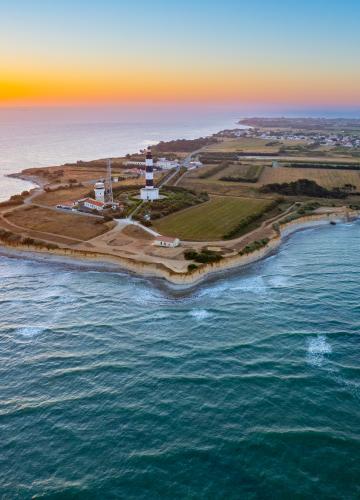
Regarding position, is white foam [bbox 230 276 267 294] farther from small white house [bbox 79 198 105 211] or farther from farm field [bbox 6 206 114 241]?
small white house [bbox 79 198 105 211]

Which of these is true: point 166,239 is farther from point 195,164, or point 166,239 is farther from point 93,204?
point 195,164

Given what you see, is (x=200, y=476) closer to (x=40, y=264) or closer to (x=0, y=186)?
(x=40, y=264)

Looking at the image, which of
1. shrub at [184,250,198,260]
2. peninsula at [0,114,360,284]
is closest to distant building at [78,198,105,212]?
peninsula at [0,114,360,284]

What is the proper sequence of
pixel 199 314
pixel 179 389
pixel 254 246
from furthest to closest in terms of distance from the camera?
pixel 254 246
pixel 199 314
pixel 179 389

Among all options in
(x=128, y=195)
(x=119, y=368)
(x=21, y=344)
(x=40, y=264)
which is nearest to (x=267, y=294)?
(x=119, y=368)

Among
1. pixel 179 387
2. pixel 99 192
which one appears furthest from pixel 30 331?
pixel 99 192

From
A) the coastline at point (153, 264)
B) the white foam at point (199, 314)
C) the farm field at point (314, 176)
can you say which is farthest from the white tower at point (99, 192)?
Result: the white foam at point (199, 314)
